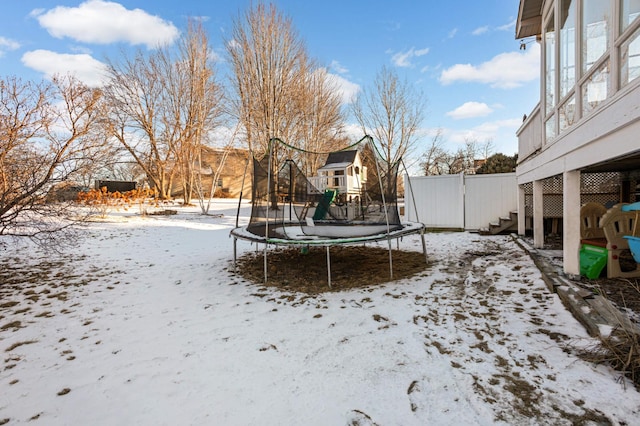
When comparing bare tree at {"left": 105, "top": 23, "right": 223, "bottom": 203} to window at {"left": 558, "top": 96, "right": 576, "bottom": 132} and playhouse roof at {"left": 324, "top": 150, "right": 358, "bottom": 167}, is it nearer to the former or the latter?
playhouse roof at {"left": 324, "top": 150, "right": 358, "bottom": 167}

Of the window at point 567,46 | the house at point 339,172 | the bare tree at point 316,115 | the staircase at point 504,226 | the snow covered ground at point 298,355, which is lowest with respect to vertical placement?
the snow covered ground at point 298,355

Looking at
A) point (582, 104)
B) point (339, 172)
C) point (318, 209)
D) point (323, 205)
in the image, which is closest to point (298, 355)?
point (582, 104)

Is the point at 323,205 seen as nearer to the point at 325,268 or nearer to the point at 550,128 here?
the point at 325,268

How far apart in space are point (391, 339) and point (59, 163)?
458 centimetres

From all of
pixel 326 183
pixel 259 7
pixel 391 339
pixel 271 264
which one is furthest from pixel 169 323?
pixel 259 7

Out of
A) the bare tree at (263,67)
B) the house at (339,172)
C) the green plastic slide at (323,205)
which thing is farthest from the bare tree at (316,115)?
the green plastic slide at (323,205)

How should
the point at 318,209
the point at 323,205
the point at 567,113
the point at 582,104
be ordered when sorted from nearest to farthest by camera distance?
the point at 582,104 → the point at 567,113 → the point at 318,209 → the point at 323,205

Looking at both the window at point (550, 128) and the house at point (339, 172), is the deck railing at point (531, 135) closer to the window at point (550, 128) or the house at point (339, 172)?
the window at point (550, 128)

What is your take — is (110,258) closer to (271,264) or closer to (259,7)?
(271,264)

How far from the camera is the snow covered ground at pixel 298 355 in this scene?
1.59 metres

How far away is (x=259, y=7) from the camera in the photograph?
13.1m

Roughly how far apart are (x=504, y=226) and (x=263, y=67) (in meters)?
11.4

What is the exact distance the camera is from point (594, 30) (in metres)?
3.08

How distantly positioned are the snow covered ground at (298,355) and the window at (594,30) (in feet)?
8.03
